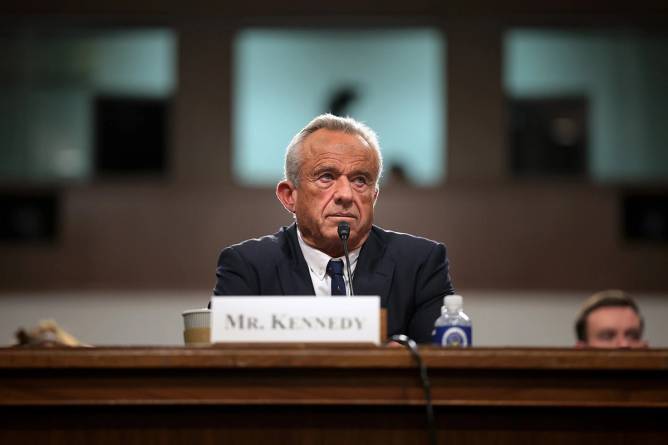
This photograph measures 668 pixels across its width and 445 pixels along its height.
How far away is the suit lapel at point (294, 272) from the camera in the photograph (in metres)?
2.68

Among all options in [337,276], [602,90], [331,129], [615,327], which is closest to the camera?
[337,276]

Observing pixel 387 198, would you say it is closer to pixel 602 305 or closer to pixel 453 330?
pixel 602 305

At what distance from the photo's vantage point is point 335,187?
274cm

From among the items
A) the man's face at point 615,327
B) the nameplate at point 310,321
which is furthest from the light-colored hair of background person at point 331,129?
the man's face at point 615,327

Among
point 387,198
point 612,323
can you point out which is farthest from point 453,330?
point 387,198

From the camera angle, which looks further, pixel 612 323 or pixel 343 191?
pixel 612 323

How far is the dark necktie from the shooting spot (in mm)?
2655

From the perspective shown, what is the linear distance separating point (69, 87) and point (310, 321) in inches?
198

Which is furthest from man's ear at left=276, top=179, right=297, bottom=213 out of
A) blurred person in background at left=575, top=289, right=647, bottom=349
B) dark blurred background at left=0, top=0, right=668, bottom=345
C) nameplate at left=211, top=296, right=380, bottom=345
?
dark blurred background at left=0, top=0, right=668, bottom=345

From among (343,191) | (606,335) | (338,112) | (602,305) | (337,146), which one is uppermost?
(338,112)

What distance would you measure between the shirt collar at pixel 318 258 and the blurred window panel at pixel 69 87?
389 centimetres

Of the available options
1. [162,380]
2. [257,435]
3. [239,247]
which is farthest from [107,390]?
[239,247]

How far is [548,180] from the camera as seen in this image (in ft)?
21.2

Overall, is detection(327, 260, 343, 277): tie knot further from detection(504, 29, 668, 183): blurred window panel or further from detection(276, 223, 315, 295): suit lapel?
detection(504, 29, 668, 183): blurred window panel
